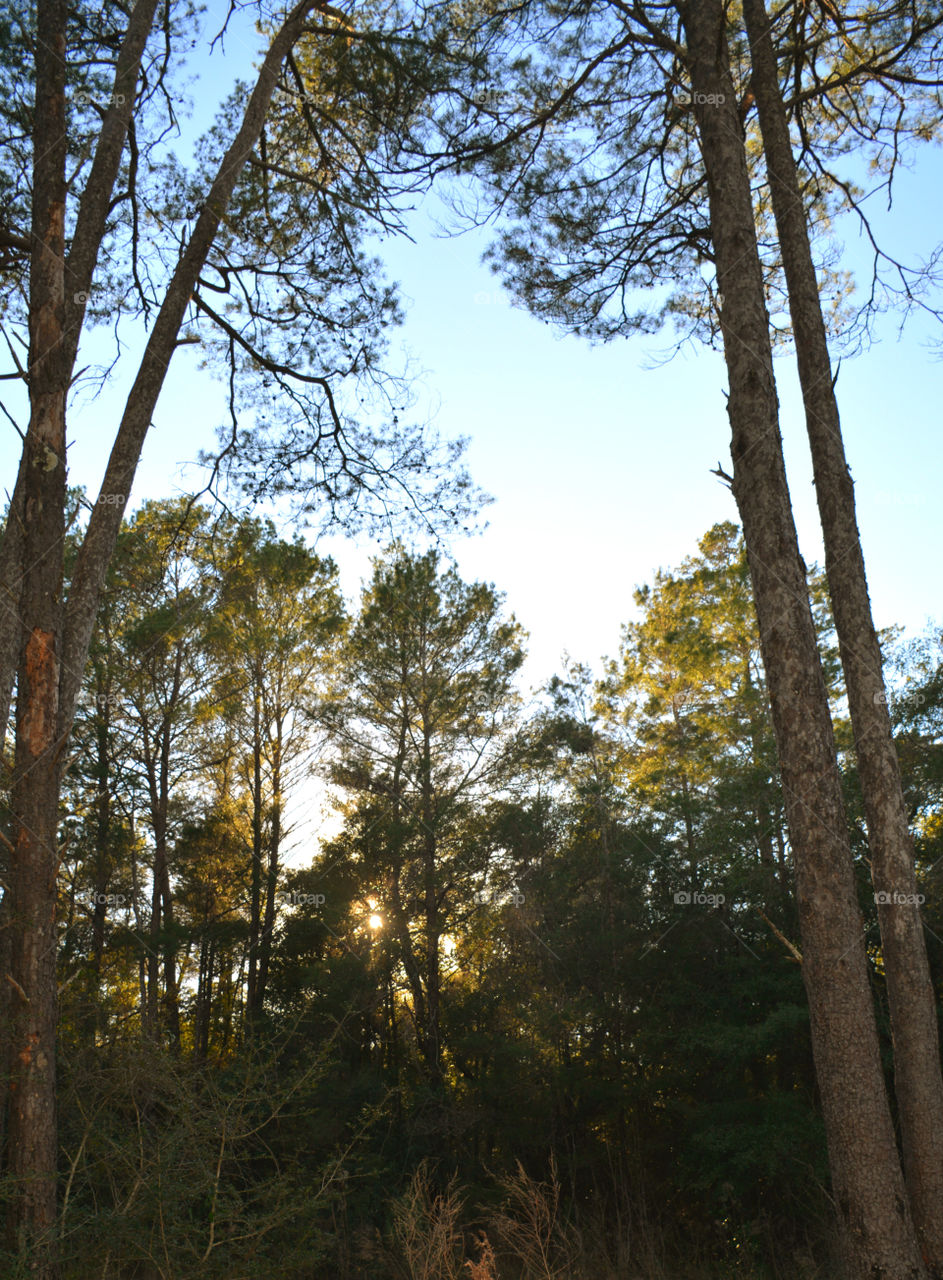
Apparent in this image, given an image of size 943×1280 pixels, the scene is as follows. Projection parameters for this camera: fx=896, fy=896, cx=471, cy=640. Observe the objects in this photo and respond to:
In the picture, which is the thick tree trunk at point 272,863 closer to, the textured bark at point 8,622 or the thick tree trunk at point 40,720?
the textured bark at point 8,622

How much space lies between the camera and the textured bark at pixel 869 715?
4.62 meters

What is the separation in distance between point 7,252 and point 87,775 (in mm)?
8789

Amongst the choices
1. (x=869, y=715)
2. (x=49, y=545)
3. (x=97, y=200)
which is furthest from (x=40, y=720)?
(x=869, y=715)

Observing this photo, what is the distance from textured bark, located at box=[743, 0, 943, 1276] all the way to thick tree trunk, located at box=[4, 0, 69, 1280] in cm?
403

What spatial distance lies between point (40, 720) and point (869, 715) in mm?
4442

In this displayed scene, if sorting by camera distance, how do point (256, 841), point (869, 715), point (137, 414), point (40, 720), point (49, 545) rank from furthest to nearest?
point (256, 841) → point (869, 715) → point (137, 414) → point (49, 545) → point (40, 720)

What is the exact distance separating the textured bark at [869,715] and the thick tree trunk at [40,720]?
403 centimetres

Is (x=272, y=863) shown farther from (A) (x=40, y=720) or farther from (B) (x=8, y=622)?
(A) (x=40, y=720)

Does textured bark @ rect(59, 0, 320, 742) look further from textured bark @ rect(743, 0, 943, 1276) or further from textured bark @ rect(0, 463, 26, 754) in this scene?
textured bark @ rect(743, 0, 943, 1276)

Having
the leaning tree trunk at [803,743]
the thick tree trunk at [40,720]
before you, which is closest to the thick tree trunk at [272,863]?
the thick tree trunk at [40,720]

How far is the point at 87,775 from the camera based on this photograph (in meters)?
12.9

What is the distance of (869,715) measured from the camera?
17.4ft

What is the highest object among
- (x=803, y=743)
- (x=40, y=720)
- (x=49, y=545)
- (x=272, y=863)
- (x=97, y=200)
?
(x=97, y=200)

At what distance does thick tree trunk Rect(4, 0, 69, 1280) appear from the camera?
3275mm
